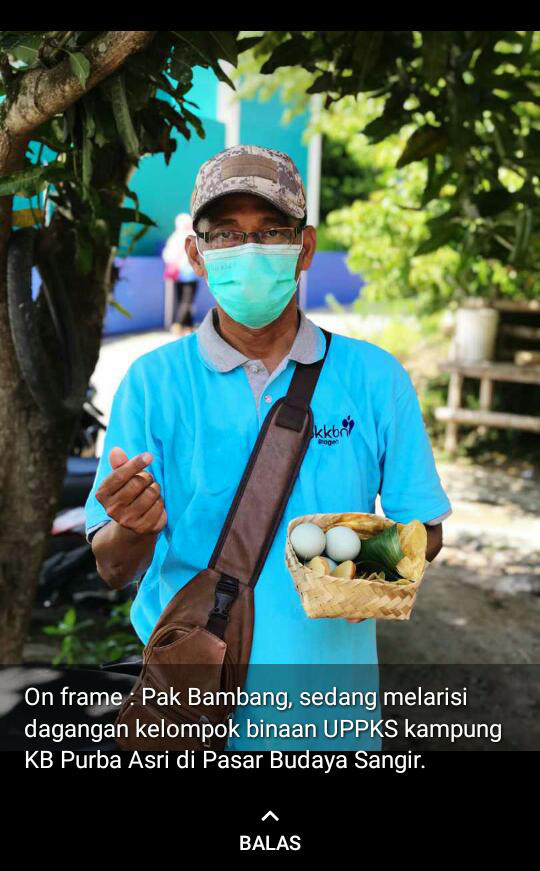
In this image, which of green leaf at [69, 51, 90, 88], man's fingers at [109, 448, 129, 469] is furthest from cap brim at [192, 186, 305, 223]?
man's fingers at [109, 448, 129, 469]

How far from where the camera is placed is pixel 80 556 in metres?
5.07

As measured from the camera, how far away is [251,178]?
1964 mm

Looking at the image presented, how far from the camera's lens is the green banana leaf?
1.86 meters

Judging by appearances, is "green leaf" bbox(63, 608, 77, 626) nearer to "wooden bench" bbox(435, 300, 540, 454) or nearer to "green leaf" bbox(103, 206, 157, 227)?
"green leaf" bbox(103, 206, 157, 227)

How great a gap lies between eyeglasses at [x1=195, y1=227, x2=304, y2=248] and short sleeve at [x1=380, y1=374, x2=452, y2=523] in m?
0.42

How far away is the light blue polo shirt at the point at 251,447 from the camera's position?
1924 millimetres

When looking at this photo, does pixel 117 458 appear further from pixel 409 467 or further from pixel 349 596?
pixel 409 467

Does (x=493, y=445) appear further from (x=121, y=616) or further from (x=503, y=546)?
(x=121, y=616)

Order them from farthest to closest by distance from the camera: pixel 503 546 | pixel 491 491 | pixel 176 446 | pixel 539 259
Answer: pixel 491 491 < pixel 503 546 < pixel 539 259 < pixel 176 446

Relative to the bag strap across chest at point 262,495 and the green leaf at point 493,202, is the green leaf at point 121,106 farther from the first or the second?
the green leaf at point 493,202

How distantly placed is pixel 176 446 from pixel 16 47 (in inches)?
41.8

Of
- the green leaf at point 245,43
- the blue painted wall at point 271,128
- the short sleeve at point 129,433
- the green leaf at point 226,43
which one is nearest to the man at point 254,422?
the short sleeve at point 129,433

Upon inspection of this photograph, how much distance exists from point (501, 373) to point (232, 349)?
7.31 metres

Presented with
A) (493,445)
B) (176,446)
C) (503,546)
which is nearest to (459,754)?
(176,446)
